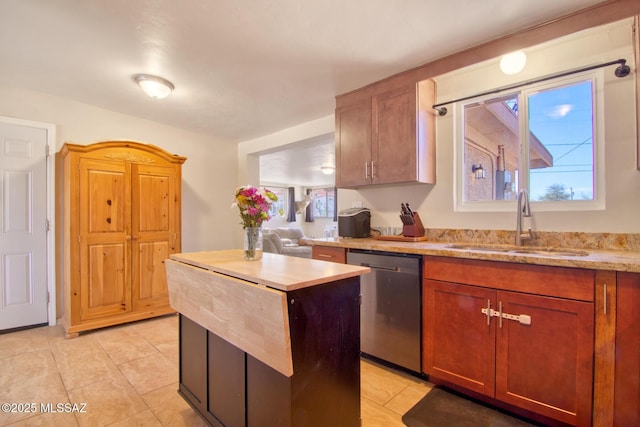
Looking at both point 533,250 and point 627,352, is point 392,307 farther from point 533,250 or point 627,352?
point 627,352

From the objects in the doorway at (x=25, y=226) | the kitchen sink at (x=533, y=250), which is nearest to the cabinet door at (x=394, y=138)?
the kitchen sink at (x=533, y=250)

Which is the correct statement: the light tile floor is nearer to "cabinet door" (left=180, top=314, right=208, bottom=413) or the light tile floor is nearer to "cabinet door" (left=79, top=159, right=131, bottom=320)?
"cabinet door" (left=180, top=314, right=208, bottom=413)

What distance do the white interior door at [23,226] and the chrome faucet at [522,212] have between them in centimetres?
429

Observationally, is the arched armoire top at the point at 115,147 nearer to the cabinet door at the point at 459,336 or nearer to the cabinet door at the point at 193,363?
the cabinet door at the point at 193,363

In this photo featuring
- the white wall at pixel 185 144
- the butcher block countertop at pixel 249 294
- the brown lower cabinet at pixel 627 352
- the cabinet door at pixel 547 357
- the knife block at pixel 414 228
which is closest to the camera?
the butcher block countertop at pixel 249 294

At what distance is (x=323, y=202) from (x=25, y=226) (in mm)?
8106

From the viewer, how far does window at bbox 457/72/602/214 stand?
2.02 m

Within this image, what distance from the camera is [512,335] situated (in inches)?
65.3

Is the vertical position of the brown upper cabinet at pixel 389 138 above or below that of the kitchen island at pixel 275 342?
above

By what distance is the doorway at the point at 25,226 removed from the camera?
2.87 metres

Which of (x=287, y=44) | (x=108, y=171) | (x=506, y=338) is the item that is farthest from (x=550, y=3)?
(x=108, y=171)

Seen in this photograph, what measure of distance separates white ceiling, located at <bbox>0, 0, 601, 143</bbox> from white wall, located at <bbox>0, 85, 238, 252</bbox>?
7.5 inches

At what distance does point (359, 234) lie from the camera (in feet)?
9.46

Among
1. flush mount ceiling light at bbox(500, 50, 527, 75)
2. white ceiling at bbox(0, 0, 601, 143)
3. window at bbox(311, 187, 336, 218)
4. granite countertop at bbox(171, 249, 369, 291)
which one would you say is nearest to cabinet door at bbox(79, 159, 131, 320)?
white ceiling at bbox(0, 0, 601, 143)
